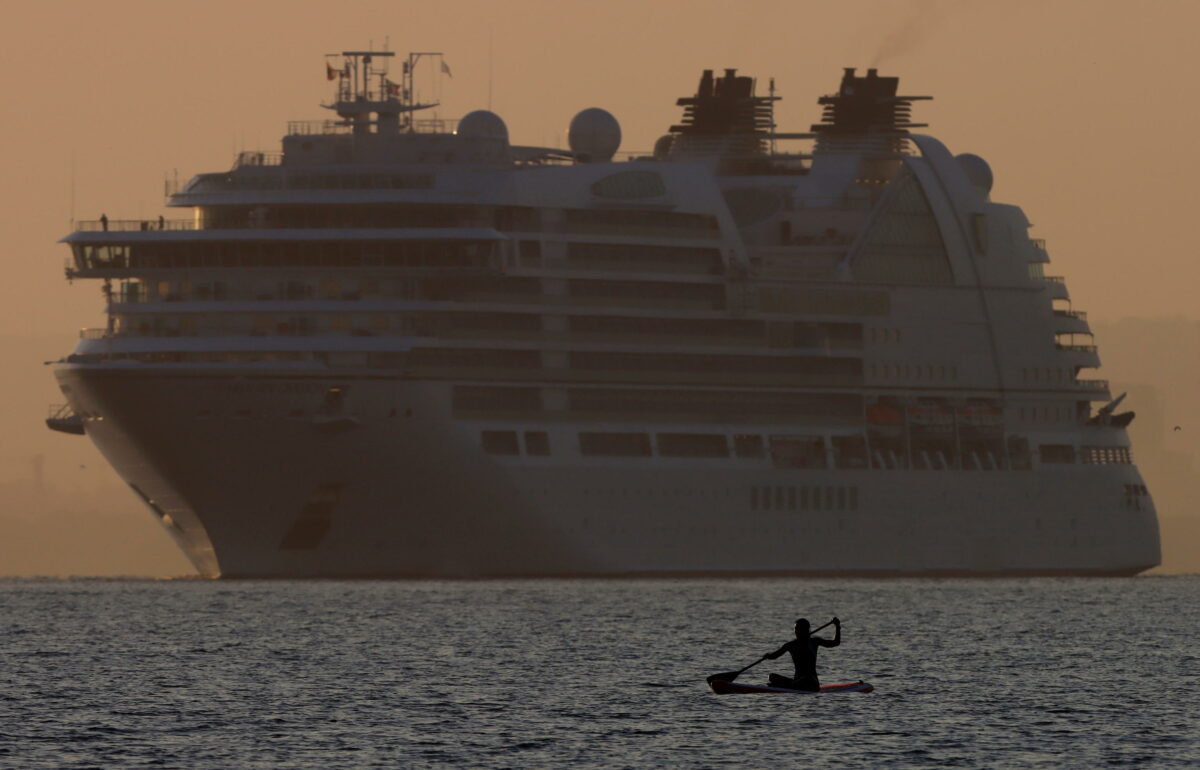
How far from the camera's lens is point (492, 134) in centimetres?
12031

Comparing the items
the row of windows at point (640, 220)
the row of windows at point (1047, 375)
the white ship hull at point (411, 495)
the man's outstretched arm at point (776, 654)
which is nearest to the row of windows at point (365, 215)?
the row of windows at point (640, 220)

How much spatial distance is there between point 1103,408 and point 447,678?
7027 centimetres

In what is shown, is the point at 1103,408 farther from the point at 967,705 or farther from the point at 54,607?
the point at 967,705

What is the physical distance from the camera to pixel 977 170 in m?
141

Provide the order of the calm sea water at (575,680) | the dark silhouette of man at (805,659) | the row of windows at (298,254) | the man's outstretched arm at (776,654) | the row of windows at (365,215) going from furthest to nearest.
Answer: the row of windows at (365,215)
the row of windows at (298,254)
the dark silhouette of man at (805,659)
the man's outstretched arm at (776,654)
the calm sea water at (575,680)

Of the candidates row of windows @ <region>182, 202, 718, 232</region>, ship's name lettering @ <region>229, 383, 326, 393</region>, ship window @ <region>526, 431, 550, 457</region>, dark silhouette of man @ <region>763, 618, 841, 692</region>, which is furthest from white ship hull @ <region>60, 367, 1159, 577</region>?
dark silhouette of man @ <region>763, 618, 841, 692</region>

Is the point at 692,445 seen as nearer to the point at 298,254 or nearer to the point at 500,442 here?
the point at 500,442

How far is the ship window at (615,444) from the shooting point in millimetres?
118062

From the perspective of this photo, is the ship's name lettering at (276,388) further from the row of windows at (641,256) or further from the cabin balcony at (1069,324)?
the cabin balcony at (1069,324)

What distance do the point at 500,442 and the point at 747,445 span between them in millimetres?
13862

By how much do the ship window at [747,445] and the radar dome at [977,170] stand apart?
22.2 m

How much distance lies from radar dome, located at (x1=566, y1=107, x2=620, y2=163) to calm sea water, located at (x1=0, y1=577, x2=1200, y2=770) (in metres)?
19.5

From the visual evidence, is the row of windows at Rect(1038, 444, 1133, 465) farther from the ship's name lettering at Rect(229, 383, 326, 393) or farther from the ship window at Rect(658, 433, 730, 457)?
the ship's name lettering at Rect(229, 383, 326, 393)

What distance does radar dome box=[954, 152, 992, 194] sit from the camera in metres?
141
